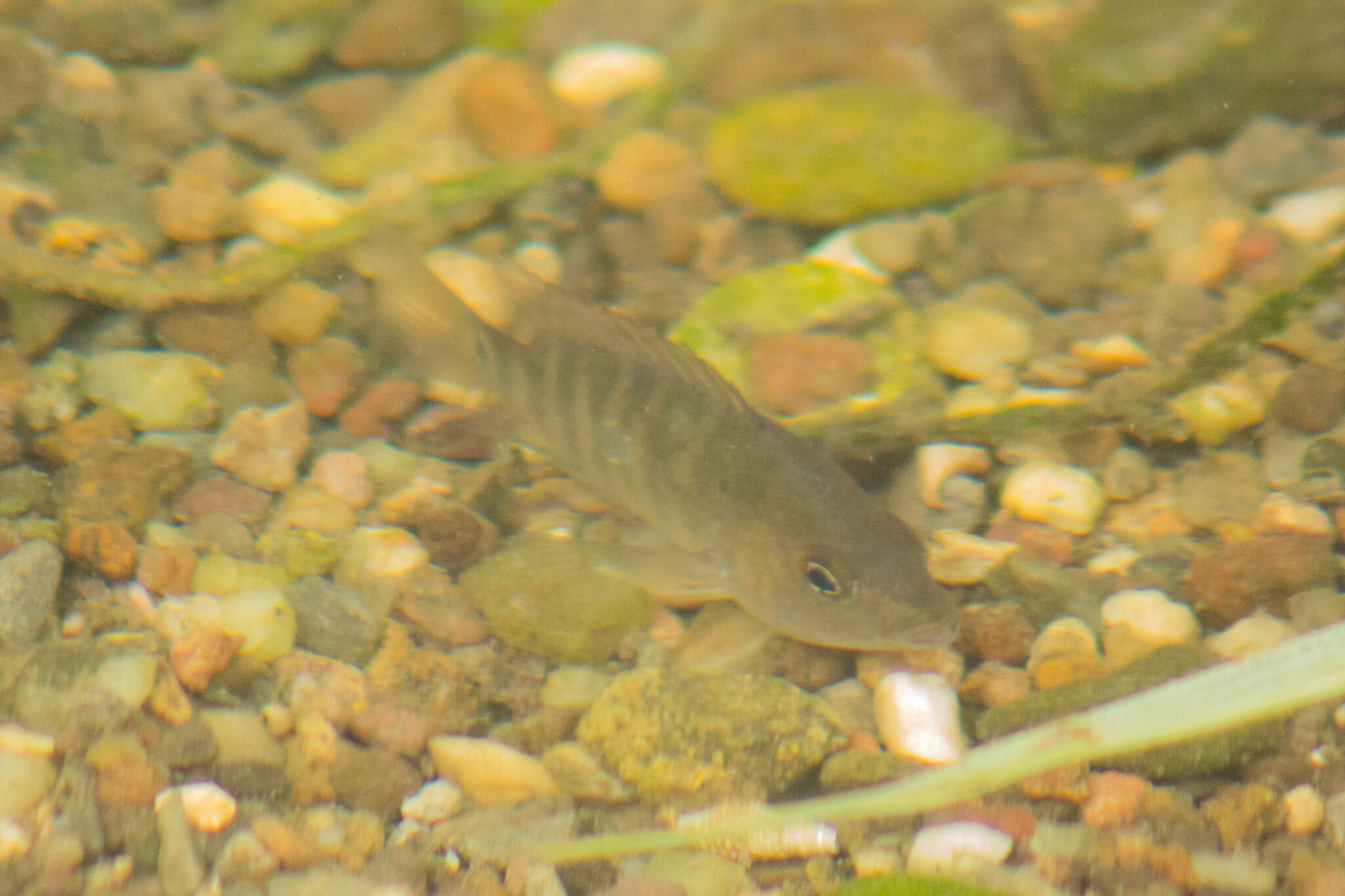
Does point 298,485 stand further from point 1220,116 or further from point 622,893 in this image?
point 1220,116

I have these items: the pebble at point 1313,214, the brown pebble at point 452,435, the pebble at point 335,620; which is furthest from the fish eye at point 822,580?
the pebble at point 1313,214

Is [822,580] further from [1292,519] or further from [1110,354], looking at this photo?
[1110,354]

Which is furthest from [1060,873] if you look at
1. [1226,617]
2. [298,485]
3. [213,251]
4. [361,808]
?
[213,251]

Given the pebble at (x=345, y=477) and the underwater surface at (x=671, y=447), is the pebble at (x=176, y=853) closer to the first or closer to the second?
the underwater surface at (x=671, y=447)

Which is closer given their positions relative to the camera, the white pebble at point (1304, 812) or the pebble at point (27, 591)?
the white pebble at point (1304, 812)

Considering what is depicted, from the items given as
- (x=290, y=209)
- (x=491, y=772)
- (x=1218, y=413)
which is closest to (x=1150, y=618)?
(x=1218, y=413)

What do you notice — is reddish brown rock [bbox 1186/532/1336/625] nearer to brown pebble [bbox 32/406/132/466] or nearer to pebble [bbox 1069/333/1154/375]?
pebble [bbox 1069/333/1154/375]

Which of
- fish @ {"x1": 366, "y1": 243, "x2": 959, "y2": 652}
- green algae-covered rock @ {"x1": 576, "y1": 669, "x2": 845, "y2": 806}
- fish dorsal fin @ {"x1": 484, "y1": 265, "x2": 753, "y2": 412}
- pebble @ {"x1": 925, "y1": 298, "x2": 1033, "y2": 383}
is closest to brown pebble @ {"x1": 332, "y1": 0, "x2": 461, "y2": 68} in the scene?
fish @ {"x1": 366, "y1": 243, "x2": 959, "y2": 652}
